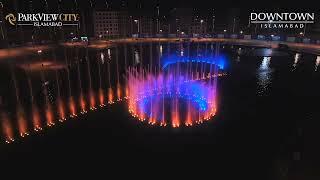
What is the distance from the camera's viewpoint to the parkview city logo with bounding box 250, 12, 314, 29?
194 ft

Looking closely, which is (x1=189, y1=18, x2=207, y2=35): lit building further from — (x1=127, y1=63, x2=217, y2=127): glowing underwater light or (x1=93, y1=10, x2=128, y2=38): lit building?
(x1=127, y1=63, x2=217, y2=127): glowing underwater light

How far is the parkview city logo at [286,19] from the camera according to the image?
59.2 m

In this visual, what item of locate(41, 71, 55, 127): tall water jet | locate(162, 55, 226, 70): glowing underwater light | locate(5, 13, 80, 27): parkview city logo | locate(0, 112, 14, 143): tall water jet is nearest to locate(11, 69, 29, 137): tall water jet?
locate(0, 112, 14, 143): tall water jet

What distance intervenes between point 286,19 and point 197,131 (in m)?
50.0

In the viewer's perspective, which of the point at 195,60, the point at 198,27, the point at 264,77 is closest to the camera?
the point at 264,77

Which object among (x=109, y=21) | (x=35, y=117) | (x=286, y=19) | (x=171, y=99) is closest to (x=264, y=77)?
(x=171, y=99)

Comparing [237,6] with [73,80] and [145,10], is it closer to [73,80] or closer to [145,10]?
Result: [145,10]

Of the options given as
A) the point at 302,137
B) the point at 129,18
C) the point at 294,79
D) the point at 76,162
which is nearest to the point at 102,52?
the point at 294,79

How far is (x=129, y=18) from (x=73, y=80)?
68.7 meters

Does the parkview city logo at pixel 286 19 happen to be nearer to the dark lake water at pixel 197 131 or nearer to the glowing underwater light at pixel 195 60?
the glowing underwater light at pixel 195 60

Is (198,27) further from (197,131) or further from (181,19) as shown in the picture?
(197,131)

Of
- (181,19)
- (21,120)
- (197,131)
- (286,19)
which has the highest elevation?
(181,19)

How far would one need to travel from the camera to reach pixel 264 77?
34531mm

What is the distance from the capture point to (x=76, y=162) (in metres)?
17.6
